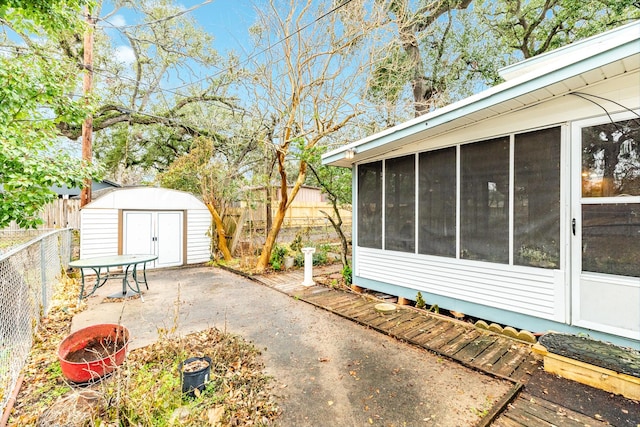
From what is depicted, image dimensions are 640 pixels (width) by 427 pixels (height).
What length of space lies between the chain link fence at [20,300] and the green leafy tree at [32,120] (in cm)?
60

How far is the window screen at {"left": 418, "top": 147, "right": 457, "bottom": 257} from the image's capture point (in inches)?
164

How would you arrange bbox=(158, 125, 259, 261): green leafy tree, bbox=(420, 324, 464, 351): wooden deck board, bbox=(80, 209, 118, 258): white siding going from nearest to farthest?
bbox=(420, 324, 464, 351): wooden deck board → bbox=(80, 209, 118, 258): white siding → bbox=(158, 125, 259, 261): green leafy tree

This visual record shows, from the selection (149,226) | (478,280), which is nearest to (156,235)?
(149,226)

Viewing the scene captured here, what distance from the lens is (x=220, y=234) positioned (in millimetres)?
8742

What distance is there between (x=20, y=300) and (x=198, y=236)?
218 inches

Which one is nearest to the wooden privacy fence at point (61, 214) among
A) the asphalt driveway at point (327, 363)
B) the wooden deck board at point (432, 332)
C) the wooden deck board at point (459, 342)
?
the asphalt driveway at point (327, 363)

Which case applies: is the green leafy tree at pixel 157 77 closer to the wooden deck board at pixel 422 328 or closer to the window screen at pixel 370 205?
the window screen at pixel 370 205

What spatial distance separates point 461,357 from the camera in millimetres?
3115

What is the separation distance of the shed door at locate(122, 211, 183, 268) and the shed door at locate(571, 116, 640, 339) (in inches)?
353

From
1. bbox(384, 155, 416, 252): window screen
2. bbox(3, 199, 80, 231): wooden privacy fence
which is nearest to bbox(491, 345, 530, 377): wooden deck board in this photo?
bbox(384, 155, 416, 252): window screen

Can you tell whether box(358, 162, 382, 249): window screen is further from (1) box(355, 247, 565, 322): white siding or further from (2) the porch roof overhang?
(2) the porch roof overhang

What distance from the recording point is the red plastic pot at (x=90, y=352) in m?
2.56

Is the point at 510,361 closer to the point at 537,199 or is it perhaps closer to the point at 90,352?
the point at 537,199

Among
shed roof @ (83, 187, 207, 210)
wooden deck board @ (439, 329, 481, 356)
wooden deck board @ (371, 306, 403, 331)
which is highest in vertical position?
shed roof @ (83, 187, 207, 210)
